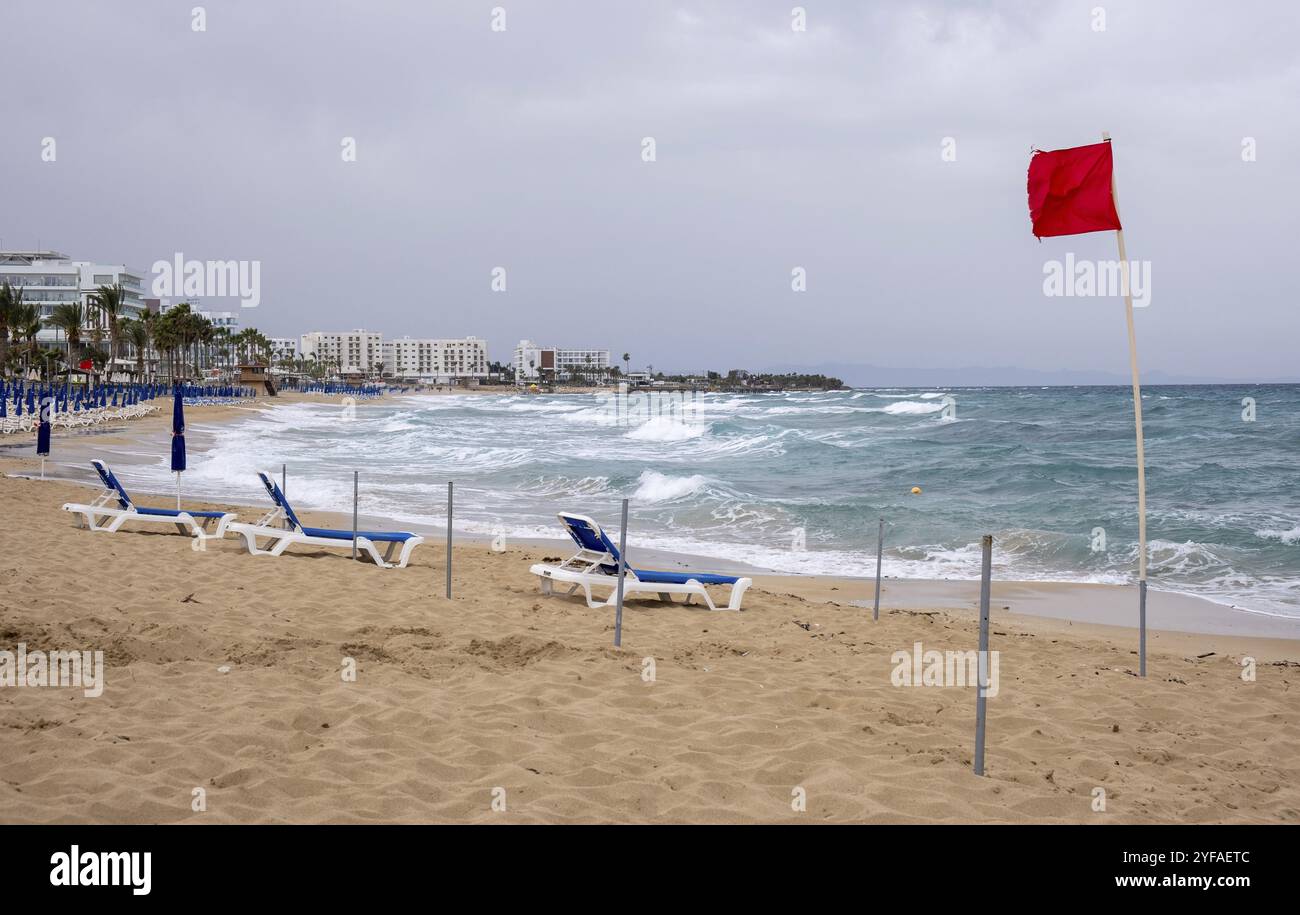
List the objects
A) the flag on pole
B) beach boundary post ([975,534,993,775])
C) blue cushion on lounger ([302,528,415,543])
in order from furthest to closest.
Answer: blue cushion on lounger ([302,528,415,543]) → the flag on pole → beach boundary post ([975,534,993,775])

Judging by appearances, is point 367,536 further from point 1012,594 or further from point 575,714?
point 1012,594

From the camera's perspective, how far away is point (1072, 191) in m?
7.26

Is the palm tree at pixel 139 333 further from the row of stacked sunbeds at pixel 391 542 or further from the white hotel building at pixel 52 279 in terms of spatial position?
the row of stacked sunbeds at pixel 391 542

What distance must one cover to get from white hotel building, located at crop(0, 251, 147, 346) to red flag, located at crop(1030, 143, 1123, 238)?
109m

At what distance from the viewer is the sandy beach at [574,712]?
13.8ft

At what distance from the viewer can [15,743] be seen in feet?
14.4

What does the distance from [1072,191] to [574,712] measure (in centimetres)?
529

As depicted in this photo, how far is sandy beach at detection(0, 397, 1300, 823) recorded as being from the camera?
4211 mm

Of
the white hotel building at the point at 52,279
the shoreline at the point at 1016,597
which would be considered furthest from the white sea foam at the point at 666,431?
the white hotel building at the point at 52,279

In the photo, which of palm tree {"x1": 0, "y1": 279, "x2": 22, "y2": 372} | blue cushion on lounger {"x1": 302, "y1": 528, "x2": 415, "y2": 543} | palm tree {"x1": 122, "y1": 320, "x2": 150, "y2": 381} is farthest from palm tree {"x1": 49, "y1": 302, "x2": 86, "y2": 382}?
blue cushion on lounger {"x1": 302, "y1": 528, "x2": 415, "y2": 543}

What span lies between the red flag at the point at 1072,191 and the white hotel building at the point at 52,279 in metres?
109

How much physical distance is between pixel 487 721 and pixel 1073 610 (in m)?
8.14
